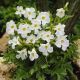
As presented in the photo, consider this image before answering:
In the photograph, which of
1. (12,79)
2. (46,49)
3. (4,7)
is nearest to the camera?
(46,49)

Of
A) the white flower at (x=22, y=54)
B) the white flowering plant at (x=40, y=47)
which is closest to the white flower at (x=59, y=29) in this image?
the white flowering plant at (x=40, y=47)

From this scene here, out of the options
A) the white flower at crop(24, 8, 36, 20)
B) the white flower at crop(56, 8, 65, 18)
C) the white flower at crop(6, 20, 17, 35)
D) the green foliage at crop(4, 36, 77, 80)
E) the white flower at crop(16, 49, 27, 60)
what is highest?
the white flower at crop(24, 8, 36, 20)

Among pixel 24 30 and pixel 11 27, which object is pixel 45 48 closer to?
pixel 24 30

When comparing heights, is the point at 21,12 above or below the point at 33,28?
above

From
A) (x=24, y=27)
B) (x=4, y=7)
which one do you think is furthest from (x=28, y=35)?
(x=4, y=7)

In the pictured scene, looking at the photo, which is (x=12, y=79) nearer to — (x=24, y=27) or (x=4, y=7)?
(x=24, y=27)

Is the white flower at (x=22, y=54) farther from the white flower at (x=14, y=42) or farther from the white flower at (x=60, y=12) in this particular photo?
the white flower at (x=60, y=12)

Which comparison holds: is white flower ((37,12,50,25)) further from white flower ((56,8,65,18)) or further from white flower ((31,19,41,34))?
white flower ((56,8,65,18))

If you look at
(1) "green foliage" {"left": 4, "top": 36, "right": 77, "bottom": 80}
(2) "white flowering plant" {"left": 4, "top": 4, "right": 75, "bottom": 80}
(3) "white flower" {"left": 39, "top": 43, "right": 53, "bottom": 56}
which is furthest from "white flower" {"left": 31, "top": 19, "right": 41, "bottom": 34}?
(1) "green foliage" {"left": 4, "top": 36, "right": 77, "bottom": 80}
